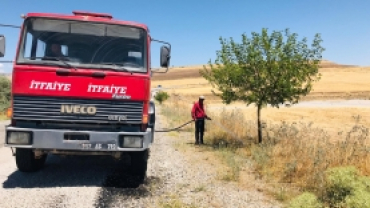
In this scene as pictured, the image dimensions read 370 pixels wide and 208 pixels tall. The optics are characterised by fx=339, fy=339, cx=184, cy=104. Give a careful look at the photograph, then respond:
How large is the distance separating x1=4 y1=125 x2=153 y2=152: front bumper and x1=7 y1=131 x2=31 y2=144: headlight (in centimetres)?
4

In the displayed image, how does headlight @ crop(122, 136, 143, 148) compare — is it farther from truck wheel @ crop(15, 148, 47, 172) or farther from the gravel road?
truck wheel @ crop(15, 148, 47, 172)

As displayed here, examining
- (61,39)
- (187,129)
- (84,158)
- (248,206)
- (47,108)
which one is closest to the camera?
(248,206)

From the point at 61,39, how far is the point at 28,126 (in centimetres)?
165

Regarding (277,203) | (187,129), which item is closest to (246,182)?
(277,203)

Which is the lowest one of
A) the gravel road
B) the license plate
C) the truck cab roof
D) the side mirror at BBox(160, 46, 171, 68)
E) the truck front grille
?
the gravel road

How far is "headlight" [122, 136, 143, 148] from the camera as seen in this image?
579cm

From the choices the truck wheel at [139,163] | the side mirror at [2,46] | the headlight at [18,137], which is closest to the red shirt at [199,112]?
the truck wheel at [139,163]

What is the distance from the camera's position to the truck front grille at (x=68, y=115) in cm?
556

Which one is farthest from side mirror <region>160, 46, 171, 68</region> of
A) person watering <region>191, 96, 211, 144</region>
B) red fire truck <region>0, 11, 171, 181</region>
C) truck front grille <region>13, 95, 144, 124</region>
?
person watering <region>191, 96, 211, 144</region>

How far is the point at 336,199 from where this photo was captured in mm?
4898

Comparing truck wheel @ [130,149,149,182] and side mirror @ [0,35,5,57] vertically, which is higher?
side mirror @ [0,35,5,57]

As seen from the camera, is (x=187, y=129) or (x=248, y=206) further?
(x=187, y=129)

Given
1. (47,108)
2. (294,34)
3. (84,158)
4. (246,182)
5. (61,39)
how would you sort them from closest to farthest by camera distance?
(47,108) < (61,39) < (246,182) < (84,158) < (294,34)

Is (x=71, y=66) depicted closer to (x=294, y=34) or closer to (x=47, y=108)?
(x=47, y=108)
